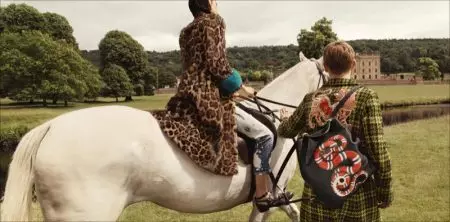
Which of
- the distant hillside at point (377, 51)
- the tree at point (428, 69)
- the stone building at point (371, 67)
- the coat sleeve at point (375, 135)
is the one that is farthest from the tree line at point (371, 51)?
the coat sleeve at point (375, 135)

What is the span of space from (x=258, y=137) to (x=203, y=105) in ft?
2.35

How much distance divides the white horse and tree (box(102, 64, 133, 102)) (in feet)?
186

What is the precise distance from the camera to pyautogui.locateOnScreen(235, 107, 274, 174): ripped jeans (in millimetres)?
4305

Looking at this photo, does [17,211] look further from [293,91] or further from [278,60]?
[278,60]

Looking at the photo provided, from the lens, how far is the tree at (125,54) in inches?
2522

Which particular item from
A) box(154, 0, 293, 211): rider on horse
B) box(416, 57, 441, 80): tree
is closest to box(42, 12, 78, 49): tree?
box(154, 0, 293, 211): rider on horse

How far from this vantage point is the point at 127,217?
27.1 ft

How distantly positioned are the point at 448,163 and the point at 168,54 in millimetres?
100117

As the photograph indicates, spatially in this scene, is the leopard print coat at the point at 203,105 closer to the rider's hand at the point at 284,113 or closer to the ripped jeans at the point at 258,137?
the ripped jeans at the point at 258,137

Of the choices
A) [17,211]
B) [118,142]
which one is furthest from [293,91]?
[17,211]

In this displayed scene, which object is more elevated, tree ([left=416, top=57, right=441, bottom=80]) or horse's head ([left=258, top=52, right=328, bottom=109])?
horse's head ([left=258, top=52, right=328, bottom=109])

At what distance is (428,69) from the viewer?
132 meters

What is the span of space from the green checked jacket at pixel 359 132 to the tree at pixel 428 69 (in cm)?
13982

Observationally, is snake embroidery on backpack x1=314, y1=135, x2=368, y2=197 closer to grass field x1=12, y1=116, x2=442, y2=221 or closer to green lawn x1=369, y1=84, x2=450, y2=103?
grass field x1=12, y1=116, x2=442, y2=221
